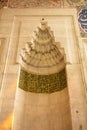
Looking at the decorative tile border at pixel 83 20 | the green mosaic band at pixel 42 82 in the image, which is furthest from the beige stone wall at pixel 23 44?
the green mosaic band at pixel 42 82

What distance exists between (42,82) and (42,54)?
0.55 metres

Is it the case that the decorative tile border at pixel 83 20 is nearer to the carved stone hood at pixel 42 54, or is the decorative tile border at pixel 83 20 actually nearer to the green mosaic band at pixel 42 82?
the carved stone hood at pixel 42 54

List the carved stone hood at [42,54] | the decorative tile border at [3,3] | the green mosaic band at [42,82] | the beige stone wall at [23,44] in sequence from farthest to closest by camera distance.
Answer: the decorative tile border at [3,3]
the carved stone hood at [42,54]
the green mosaic band at [42,82]
the beige stone wall at [23,44]

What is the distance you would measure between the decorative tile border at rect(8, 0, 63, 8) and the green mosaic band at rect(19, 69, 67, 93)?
1.42 metres

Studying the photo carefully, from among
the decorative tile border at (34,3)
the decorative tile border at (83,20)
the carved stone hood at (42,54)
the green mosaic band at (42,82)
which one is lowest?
the green mosaic band at (42,82)

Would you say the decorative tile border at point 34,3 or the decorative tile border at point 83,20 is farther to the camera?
the decorative tile border at point 34,3

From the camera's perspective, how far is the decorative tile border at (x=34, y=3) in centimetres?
427

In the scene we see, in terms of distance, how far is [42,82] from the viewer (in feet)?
11.3

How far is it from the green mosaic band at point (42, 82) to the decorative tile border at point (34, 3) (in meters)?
1.42

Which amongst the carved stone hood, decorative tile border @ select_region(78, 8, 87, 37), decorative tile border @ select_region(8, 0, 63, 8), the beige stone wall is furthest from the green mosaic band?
decorative tile border @ select_region(8, 0, 63, 8)

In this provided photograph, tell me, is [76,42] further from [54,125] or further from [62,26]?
[54,125]

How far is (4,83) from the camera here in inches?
120

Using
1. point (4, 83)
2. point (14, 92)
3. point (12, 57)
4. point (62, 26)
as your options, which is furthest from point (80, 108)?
point (62, 26)

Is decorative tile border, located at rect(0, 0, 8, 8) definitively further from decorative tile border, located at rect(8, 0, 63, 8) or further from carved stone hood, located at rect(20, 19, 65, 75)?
carved stone hood, located at rect(20, 19, 65, 75)
